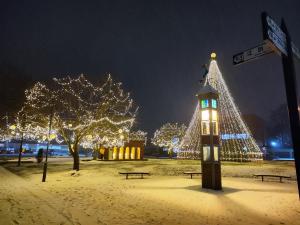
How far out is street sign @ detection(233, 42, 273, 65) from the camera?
5438mm

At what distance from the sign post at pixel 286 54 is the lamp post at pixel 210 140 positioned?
889 centimetres

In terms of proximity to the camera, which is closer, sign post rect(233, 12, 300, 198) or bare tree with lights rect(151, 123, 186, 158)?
sign post rect(233, 12, 300, 198)

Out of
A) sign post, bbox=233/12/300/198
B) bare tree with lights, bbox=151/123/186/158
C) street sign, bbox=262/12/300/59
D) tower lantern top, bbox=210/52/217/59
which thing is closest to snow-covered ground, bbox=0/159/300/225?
sign post, bbox=233/12/300/198

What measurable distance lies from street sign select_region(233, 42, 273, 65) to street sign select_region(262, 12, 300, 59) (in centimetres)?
15

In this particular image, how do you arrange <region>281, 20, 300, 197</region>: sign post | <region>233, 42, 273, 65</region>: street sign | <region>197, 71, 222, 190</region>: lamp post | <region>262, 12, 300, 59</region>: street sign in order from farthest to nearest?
<region>197, 71, 222, 190</region>: lamp post < <region>233, 42, 273, 65</region>: street sign < <region>281, 20, 300, 197</region>: sign post < <region>262, 12, 300, 59</region>: street sign

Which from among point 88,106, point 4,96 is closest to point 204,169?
point 88,106

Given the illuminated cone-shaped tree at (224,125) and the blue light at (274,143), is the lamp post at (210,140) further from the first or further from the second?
the blue light at (274,143)

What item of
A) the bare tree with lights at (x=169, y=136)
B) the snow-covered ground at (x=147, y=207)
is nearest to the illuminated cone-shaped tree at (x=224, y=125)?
the snow-covered ground at (x=147, y=207)

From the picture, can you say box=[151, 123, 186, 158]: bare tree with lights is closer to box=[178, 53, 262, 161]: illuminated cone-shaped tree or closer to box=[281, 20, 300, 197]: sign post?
box=[178, 53, 262, 161]: illuminated cone-shaped tree

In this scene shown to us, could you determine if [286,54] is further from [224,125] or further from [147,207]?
[224,125]

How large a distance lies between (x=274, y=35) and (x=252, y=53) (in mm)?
658

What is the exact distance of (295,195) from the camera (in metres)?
11.9

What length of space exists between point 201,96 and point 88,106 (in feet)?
45.9

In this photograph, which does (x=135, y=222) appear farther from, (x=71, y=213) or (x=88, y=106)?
(x=88, y=106)
